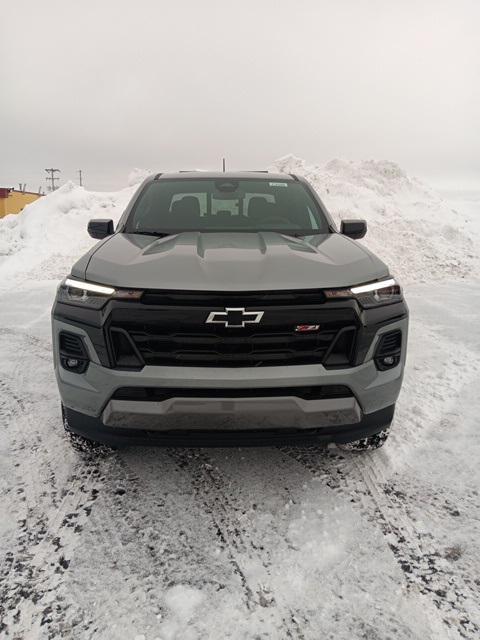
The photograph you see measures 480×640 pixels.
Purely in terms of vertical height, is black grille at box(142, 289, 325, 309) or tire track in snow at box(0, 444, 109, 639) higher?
black grille at box(142, 289, 325, 309)

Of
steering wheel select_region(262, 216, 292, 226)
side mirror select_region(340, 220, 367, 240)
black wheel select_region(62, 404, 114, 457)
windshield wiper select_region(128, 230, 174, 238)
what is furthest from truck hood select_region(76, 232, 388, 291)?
black wheel select_region(62, 404, 114, 457)

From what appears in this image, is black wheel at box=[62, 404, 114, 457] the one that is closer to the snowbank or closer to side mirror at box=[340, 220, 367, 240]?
side mirror at box=[340, 220, 367, 240]

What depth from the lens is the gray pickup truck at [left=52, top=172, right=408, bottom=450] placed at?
2.17 m

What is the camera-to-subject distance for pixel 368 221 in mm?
12953

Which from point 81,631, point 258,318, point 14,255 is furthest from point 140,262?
point 14,255

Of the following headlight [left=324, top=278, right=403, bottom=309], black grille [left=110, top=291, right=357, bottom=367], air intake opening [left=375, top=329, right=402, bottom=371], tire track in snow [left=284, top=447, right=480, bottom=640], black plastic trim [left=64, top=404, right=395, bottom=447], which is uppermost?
headlight [left=324, top=278, right=403, bottom=309]

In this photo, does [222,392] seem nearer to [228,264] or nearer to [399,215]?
[228,264]

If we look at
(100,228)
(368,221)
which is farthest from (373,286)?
(368,221)

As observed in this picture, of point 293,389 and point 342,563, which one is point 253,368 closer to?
point 293,389

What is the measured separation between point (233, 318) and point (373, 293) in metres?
0.73

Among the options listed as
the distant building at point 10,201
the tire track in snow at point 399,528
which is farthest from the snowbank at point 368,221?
the distant building at point 10,201

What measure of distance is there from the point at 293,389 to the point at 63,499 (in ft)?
4.40

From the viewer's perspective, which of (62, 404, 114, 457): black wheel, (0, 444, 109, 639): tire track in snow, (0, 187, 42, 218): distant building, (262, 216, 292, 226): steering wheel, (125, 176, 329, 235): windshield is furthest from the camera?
(0, 187, 42, 218): distant building

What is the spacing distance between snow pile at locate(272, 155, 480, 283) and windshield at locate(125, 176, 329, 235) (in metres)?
6.34
